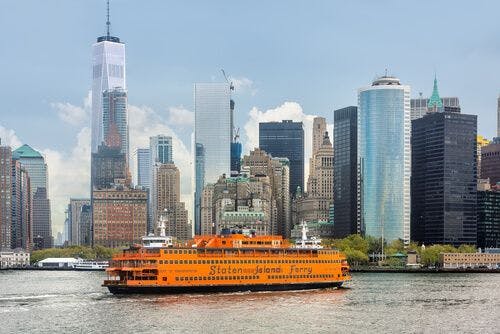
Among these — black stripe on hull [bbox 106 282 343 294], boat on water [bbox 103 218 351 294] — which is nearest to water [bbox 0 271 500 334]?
black stripe on hull [bbox 106 282 343 294]

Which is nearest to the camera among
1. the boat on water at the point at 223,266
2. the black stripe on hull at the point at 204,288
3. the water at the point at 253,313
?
the water at the point at 253,313

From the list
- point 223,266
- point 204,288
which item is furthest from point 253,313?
point 223,266

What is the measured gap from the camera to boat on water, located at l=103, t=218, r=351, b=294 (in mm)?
113375

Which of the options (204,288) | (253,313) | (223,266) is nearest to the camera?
(253,313)

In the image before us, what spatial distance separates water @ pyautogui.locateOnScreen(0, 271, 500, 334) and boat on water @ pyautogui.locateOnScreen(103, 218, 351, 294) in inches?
95.4

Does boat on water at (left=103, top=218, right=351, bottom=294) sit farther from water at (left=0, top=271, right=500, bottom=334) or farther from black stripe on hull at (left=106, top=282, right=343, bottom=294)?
water at (left=0, top=271, right=500, bottom=334)

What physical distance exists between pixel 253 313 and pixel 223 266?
76.3 ft

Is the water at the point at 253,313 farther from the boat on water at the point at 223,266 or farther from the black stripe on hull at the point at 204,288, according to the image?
the boat on water at the point at 223,266

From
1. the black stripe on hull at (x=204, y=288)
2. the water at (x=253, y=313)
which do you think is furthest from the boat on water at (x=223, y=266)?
the water at (x=253, y=313)

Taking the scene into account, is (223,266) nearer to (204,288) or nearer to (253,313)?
(204,288)

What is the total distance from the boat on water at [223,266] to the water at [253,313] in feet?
7.95

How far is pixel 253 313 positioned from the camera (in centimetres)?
9525

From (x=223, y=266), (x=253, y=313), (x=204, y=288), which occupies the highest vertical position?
(x=223, y=266)

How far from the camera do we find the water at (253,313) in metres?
85.2
